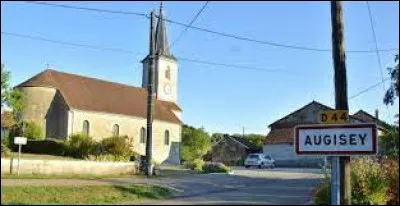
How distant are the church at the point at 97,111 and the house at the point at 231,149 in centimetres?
697

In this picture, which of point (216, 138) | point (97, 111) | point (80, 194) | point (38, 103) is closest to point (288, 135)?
point (97, 111)

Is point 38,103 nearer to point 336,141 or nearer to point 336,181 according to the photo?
point 336,181

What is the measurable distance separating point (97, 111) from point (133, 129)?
6.25m

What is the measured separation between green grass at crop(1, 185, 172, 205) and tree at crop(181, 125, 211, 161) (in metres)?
58.1

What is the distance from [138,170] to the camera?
3462 cm

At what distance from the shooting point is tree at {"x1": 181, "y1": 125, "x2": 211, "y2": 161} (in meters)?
80.1

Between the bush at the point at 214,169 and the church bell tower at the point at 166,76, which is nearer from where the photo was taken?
the bush at the point at 214,169

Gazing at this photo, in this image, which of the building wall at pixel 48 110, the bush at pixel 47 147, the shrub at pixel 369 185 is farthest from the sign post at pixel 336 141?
the building wall at pixel 48 110

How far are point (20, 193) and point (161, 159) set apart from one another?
5404 centimetres

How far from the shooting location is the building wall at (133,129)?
204 feet

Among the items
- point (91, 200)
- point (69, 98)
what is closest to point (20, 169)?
point (91, 200)

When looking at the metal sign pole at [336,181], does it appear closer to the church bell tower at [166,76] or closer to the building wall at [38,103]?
the building wall at [38,103]

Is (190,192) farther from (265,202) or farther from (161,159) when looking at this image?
(161,159)

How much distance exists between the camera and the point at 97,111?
64250 millimetres
